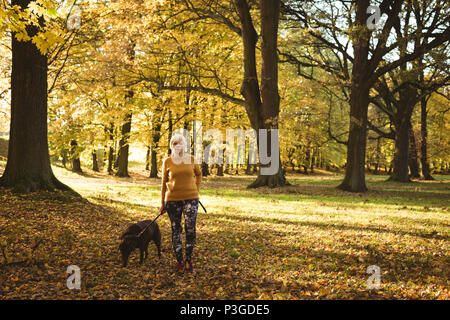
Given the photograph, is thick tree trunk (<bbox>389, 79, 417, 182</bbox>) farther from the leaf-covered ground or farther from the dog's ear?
the dog's ear

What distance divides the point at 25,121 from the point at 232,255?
702 cm

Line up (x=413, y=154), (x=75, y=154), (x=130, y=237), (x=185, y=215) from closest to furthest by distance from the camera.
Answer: (x=185, y=215), (x=130, y=237), (x=75, y=154), (x=413, y=154)

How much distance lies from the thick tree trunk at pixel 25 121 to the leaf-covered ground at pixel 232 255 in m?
0.71

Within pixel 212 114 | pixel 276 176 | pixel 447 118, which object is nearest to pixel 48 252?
pixel 276 176

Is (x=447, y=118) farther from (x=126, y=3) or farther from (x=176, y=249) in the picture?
(x=176, y=249)

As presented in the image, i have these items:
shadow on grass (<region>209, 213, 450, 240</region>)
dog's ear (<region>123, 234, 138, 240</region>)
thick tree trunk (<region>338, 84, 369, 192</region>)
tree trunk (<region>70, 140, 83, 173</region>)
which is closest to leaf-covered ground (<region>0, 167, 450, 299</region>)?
shadow on grass (<region>209, 213, 450, 240</region>)

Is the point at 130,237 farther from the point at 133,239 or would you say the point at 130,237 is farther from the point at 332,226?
the point at 332,226

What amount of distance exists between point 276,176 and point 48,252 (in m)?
13.6

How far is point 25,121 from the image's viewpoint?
9250mm

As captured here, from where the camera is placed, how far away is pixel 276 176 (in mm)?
17938

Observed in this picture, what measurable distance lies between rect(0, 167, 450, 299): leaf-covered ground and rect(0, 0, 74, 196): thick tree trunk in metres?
0.71

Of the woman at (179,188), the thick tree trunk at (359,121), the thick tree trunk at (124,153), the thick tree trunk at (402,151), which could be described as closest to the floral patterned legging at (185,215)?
the woman at (179,188)

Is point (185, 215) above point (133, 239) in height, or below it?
above

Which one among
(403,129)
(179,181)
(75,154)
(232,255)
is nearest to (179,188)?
(179,181)
